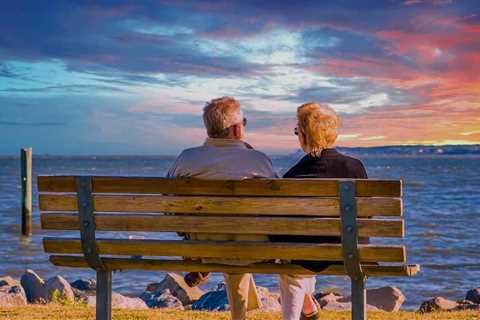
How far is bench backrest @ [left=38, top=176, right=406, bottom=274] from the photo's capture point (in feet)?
16.7

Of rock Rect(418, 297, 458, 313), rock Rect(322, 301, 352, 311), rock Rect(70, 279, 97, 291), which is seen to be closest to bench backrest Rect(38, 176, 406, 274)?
rock Rect(322, 301, 352, 311)

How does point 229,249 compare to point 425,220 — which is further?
point 425,220

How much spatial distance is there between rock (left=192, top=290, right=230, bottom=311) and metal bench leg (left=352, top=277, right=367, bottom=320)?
708cm

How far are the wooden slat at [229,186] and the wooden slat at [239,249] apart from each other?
345 mm

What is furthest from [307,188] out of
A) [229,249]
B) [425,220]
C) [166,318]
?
[425,220]

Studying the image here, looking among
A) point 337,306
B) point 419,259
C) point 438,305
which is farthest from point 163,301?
point 419,259

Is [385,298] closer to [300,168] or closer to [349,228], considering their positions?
[300,168]

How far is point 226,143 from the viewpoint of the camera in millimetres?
5629

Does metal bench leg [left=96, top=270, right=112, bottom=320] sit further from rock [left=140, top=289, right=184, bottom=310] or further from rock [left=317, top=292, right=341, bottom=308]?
rock [left=317, top=292, right=341, bottom=308]

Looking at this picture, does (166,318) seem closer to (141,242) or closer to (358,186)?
(141,242)

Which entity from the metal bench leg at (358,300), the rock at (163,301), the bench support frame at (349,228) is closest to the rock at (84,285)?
the rock at (163,301)

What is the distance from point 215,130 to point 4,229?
27.7 metres

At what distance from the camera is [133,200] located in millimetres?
5422

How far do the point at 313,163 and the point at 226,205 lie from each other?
0.74 meters
